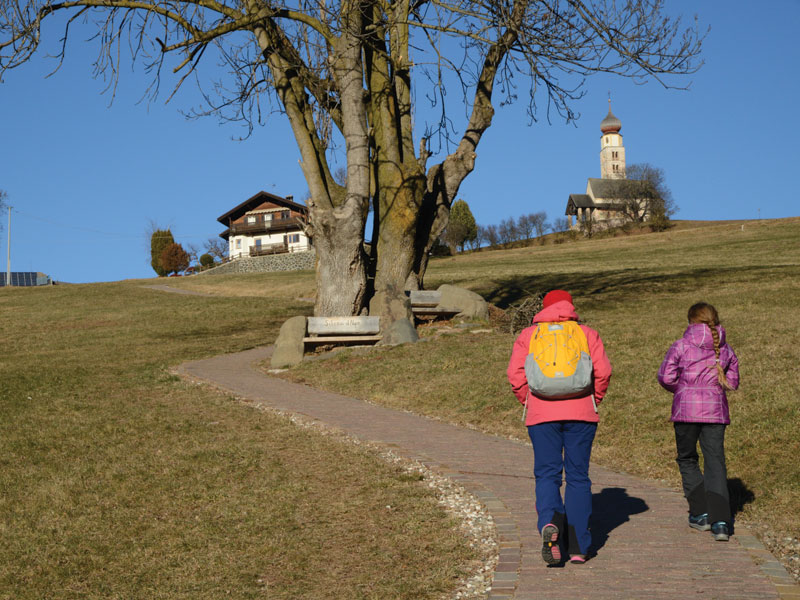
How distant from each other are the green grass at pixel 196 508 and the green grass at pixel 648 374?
2.54 m

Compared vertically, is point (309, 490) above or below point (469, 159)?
below

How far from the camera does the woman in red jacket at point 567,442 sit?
16.4ft

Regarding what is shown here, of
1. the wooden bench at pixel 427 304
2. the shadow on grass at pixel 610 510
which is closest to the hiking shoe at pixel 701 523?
the shadow on grass at pixel 610 510

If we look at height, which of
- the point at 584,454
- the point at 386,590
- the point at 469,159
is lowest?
the point at 386,590

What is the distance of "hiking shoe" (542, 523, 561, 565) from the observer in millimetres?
4840

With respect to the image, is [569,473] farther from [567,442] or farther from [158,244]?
[158,244]

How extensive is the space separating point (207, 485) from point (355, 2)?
1082 cm

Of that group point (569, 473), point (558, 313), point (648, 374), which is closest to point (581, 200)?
point (648, 374)

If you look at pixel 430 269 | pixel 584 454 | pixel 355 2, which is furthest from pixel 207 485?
pixel 430 269

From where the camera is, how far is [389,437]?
31.0 ft

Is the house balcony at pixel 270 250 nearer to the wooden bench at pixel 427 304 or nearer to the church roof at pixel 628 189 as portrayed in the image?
the church roof at pixel 628 189

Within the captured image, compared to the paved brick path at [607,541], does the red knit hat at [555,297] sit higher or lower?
higher

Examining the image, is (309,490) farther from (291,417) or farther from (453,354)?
(453,354)

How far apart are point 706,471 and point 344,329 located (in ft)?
38.6
